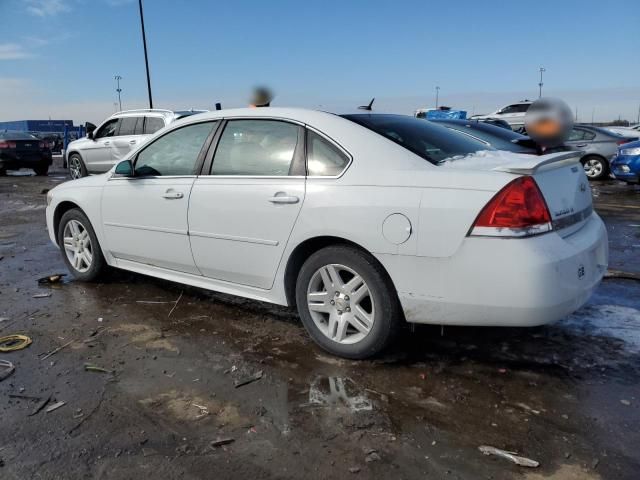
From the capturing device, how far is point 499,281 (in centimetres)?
283

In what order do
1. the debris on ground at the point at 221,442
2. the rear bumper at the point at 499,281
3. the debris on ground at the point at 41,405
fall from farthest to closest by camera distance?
1. the debris on ground at the point at 41,405
2. the rear bumper at the point at 499,281
3. the debris on ground at the point at 221,442

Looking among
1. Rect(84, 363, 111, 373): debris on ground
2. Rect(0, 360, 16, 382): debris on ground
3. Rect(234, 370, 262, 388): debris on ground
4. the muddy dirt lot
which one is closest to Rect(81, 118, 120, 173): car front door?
the muddy dirt lot

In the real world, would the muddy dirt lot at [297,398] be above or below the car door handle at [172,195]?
below

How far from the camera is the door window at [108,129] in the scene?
1308cm

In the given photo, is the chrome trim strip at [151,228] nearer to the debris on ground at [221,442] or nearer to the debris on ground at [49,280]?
the debris on ground at [49,280]

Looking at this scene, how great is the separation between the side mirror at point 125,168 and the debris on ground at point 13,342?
144 cm

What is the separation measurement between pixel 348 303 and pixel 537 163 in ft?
4.35

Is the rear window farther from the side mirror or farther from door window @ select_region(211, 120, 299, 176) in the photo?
the side mirror

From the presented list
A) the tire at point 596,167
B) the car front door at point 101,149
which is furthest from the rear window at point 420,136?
the tire at point 596,167

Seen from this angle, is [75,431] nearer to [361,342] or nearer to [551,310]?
[361,342]

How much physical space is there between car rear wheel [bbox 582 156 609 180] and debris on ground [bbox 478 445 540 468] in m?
13.5

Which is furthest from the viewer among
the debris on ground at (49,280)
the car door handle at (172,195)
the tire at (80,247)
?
the debris on ground at (49,280)

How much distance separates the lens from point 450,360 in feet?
11.3

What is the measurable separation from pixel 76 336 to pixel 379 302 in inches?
87.4
